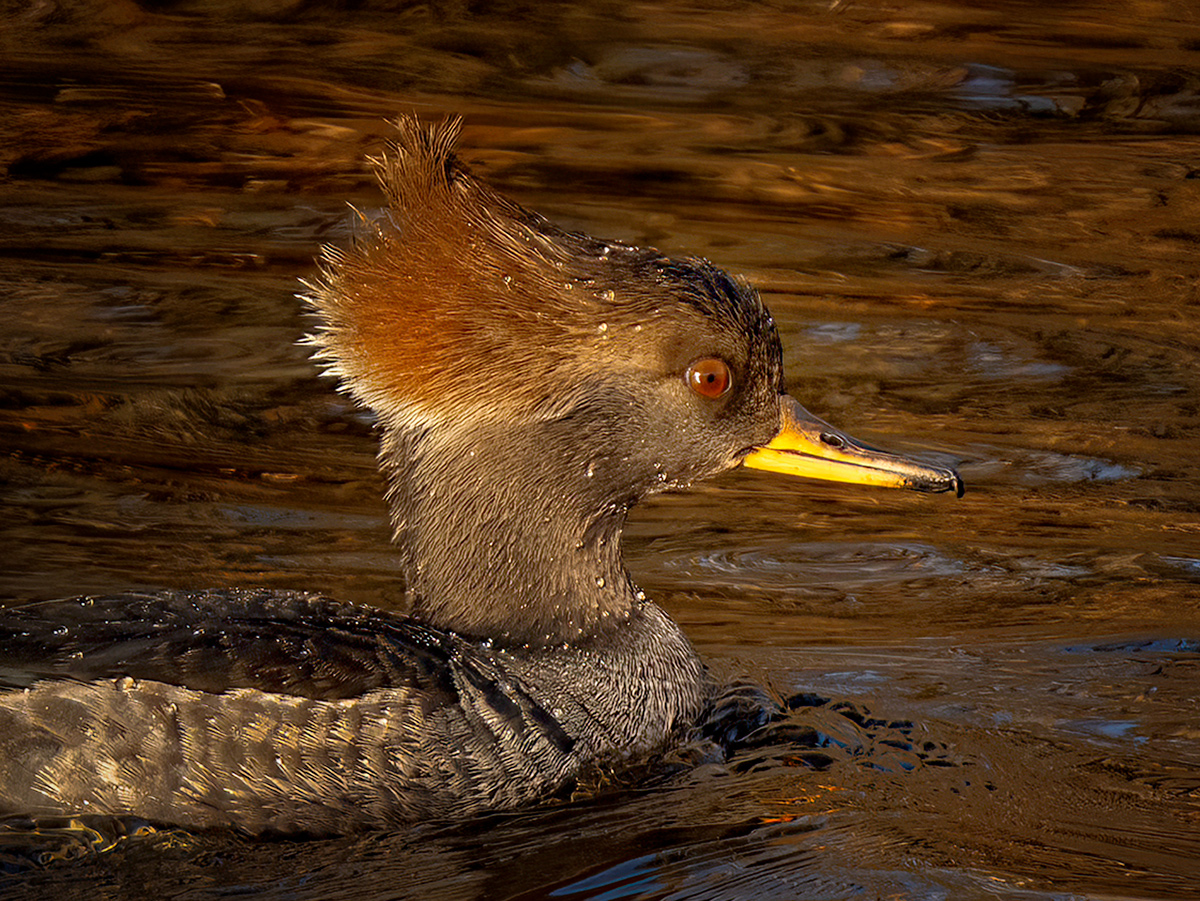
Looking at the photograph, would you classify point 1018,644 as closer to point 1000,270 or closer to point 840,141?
point 1000,270

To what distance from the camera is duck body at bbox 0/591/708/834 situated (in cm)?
452

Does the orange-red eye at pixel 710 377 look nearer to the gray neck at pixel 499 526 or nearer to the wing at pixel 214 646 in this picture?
the gray neck at pixel 499 526

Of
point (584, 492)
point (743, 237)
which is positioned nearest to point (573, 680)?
point (584, 492)

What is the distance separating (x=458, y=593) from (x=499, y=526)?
263 millimetres

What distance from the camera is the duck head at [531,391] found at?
16.5ft

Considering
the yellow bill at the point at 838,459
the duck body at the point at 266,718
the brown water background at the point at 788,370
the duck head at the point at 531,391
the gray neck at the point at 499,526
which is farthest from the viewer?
the yellow bill at the point at 838,459

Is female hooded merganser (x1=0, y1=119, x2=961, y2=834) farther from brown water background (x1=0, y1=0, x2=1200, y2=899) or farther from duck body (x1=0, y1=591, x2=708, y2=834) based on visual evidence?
brown water background (x1=0, y1=0, x2=1200, y2=899)

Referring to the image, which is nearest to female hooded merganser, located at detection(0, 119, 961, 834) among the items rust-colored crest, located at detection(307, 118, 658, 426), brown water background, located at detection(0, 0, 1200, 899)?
rust-colored crest, located at detection(307, 118, 658, 426)

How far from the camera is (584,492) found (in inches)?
210

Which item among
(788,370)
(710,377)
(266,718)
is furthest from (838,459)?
(788,370)

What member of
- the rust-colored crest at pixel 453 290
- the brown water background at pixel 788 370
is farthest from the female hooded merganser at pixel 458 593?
the brown water background at pixel 788 370

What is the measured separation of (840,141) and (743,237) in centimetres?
133

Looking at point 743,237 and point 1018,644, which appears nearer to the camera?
point 1018,644

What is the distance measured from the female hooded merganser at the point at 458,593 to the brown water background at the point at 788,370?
0.21 meters
